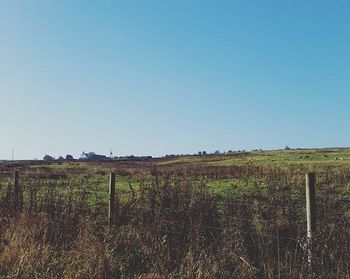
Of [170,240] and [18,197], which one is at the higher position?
[18,197]

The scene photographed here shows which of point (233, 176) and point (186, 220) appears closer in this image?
point (186, 220)

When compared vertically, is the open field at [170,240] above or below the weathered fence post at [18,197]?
below

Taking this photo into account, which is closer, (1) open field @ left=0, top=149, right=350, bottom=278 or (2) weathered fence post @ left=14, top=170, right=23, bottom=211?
(1) open field @ left=0, top=149, right=350, bottom=278

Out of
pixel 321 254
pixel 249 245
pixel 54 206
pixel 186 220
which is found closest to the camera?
pixel 321 254

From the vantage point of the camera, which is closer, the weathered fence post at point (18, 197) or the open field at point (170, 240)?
the open field at point (170, 240)

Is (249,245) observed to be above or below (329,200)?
below

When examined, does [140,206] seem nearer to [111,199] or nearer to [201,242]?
[111,199]

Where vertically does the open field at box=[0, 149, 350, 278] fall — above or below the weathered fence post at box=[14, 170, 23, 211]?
below

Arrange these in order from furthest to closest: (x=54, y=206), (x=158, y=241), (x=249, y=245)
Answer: (x=54, y=206), (x=249, y=245), (x=158, y=241)

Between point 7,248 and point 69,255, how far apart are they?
3.82 ft

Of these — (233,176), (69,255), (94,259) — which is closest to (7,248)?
(69,255)

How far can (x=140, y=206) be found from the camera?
13.1 meters

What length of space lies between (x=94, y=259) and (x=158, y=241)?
1941 millimetres

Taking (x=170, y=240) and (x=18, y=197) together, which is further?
(x=18, y=197)
